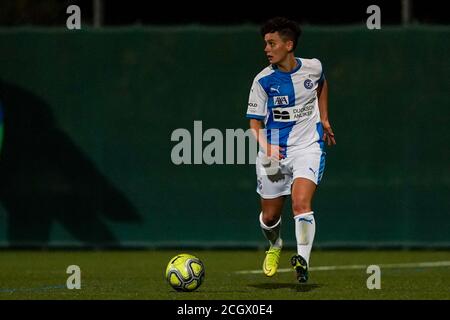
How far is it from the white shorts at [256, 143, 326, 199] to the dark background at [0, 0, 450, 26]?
1010 cm

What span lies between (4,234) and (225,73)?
3525 millimetres

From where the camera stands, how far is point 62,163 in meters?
15.5

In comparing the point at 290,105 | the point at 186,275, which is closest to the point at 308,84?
the point at 290,105

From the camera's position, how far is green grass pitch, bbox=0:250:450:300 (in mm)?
10000

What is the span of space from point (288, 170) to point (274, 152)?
0.25m

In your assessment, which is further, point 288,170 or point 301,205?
point 288,170

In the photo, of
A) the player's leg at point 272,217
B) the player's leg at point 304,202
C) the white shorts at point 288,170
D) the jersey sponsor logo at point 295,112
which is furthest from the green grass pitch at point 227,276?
the jersey sponsor logo at point 295,112

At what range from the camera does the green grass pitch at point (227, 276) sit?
10000 mm

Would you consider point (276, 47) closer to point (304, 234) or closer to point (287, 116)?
point (287, 116)

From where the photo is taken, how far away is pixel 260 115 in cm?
1084

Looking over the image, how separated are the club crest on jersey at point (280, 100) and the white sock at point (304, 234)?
3.44 ft

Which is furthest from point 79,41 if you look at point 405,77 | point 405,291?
point 405,291

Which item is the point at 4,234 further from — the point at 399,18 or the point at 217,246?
the point at 399,18
